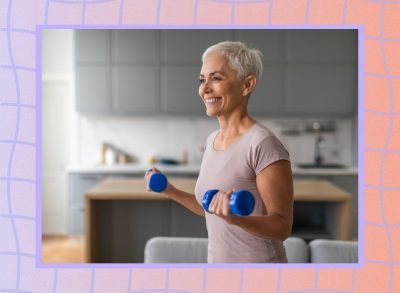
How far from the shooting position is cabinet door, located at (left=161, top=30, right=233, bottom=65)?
1529mm

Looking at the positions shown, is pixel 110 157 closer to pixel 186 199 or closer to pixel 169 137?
pixel 169 137

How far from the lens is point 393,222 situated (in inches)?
59.1

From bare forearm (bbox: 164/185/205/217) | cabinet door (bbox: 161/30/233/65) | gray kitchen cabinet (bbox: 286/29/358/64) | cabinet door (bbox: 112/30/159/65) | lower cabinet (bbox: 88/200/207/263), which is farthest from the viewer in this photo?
gray kitchen cabinet (bbox: 286/29/358/64)

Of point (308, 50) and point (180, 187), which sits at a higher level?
point (308, 50)

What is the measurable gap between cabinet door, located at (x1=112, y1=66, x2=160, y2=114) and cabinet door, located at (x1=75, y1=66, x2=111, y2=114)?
0.24 ft

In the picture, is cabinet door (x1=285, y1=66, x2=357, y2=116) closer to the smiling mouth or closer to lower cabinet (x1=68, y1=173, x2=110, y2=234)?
lower cabinet (x1=68, y1=173, x2=110, y2=234)

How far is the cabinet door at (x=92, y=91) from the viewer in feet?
11.3

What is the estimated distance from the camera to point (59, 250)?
5.68 feet

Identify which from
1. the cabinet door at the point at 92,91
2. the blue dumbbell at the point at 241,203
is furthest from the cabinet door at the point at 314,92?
the blue dumbbell at the point at 241,203

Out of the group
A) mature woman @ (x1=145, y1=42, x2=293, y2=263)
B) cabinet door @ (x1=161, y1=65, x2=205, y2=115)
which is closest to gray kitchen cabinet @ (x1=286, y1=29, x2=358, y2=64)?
cabinet door @ (x1=161, y1=65, x2=205, y2=115)

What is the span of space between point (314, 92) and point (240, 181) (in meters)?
2.44

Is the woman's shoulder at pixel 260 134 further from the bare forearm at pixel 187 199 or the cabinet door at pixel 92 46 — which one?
the cabinet door at pixel 92 46

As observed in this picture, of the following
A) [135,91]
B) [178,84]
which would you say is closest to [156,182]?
[178,84]

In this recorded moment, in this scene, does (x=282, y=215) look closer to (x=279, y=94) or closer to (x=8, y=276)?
(x=8, y=276)
